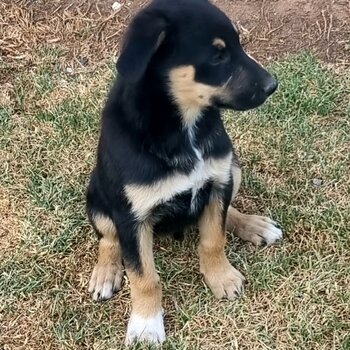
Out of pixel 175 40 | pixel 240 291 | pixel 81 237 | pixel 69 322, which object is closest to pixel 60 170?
pixel 81 237

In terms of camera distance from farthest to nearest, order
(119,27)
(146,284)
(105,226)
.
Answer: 1. (119,27)
2. (105,226)
3. (146,284)

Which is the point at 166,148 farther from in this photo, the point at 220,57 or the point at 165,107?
the point at 220,57

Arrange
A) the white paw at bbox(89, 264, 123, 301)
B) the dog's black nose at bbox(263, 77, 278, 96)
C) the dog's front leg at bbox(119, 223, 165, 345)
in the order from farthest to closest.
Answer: the white paw at bbox(89, 264, 123, 301)
the dog's front leg at bbox(119, 223, 165, 345)
the dog's black nose at bbox(263, 77, 278, 96)

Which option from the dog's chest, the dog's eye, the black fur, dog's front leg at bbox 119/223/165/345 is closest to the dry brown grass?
dog's front leg at bbox 119/223/165/345

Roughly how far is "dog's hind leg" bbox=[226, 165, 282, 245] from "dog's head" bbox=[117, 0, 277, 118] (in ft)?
3.65

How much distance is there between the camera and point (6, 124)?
5.17 meters

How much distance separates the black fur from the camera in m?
3.20

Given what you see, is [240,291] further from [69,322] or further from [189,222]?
[69,322]

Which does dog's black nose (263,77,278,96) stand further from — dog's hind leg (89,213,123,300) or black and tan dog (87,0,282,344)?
dog's hind leg (89,213,123,300)

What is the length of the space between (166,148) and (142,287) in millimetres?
724

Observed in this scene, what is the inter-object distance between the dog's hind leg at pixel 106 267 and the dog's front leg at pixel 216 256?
442 mm

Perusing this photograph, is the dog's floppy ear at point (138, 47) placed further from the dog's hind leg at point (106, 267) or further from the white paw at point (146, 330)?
the white paw at point (146, 330)

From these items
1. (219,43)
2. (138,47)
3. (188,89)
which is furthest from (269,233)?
(138,47)

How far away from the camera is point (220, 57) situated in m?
3.26
